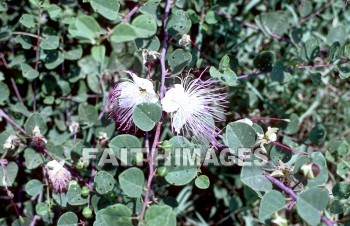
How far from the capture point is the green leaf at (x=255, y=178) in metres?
1.36

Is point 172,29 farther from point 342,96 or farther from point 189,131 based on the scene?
point 342,96

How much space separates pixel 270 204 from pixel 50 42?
3.51 ft

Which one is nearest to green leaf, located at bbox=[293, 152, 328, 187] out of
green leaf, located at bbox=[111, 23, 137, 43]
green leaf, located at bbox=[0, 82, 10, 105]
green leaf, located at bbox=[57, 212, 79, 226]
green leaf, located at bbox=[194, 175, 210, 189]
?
green leaf, located at bbox=[194, 175, 210, 189]

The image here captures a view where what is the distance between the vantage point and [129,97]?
5.11 feet

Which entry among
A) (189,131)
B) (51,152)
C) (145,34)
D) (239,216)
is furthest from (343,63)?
(51,152)

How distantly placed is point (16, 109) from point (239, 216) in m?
1.14

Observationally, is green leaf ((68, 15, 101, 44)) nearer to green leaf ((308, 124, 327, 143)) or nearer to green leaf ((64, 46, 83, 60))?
green leaf ((64, 46, 83, 60))

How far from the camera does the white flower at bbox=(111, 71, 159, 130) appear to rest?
1454 mm

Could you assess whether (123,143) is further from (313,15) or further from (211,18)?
(313,15)

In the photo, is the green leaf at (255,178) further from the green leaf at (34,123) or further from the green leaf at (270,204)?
the green leaf at (34,123)

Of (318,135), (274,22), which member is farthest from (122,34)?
(318,135)

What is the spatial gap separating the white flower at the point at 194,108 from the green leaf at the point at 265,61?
26cm

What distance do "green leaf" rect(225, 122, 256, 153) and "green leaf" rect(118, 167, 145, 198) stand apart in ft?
0.96

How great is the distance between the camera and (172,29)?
66.7 inches
